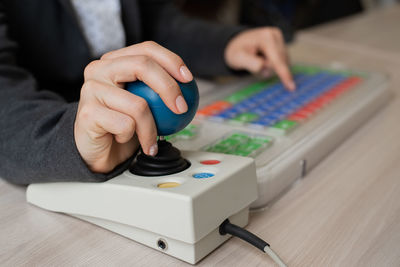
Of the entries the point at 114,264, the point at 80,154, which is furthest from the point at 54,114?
the point at 114,264

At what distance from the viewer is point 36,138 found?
0.48 m

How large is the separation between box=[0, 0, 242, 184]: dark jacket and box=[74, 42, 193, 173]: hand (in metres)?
0.02

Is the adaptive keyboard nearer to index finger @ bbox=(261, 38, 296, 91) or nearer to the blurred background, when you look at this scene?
index finger @ bbox=(261, 38, 296, 91)

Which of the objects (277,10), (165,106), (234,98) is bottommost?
(277,10)

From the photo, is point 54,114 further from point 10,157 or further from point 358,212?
point 358,212

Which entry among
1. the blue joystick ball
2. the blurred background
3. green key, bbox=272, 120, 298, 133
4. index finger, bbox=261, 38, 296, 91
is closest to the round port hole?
the blue joystick ball

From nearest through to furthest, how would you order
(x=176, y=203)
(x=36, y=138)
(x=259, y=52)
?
(x=176, y=203) → (x=36, y=138) → (x=259, y=52)

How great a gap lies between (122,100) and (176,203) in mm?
107

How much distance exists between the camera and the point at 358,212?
48 centimetres

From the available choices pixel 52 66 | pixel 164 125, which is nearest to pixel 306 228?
pixel 164 125

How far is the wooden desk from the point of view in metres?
0.41

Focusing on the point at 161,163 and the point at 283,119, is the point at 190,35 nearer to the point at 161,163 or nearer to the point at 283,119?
the point at 283,119

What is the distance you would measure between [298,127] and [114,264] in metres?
0.33

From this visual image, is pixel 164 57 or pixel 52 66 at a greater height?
pixel 164 57
